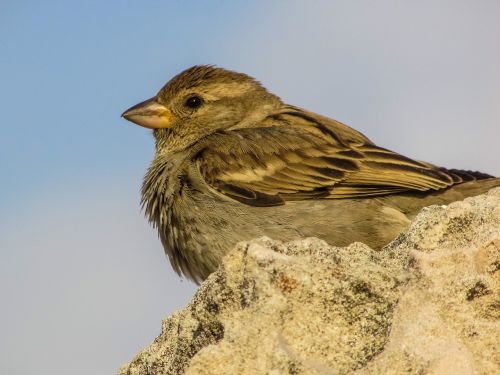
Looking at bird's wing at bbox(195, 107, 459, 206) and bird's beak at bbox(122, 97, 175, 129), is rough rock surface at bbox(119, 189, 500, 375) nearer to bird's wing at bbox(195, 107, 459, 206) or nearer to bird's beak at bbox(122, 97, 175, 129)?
bird's wing at bbox(195, 107, 459, 206)

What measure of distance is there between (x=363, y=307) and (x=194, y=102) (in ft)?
14.8

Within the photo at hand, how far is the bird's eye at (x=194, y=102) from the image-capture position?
7297mm

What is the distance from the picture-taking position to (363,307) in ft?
9.81

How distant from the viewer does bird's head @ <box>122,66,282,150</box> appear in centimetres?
718

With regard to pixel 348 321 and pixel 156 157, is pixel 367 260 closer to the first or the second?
pixel 348 321

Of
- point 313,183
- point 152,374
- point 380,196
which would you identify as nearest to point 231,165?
point 313,183

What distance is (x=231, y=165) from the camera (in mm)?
6332

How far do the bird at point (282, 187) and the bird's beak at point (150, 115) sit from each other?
7 cm

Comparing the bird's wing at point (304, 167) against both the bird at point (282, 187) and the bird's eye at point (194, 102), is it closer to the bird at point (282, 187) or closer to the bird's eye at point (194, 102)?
the bird at point (282, 187)

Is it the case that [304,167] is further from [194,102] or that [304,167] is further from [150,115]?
[150,115]

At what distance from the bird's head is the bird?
0.03m

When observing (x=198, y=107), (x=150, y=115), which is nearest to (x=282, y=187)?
(x=198, y=107)

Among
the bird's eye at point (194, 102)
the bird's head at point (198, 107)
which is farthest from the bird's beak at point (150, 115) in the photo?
the bird's eye at point (194, 102)

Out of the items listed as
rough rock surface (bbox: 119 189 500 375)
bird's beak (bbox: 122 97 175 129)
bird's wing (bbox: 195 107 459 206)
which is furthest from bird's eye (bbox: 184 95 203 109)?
rough rock surface (bbox: 119 189 500 375)
